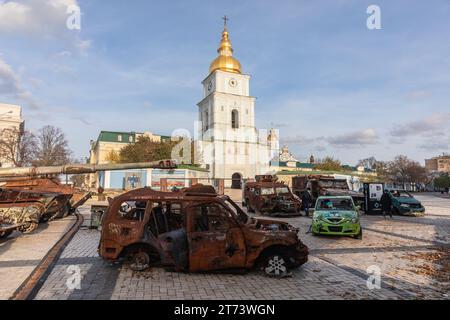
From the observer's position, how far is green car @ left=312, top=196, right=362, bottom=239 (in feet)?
32.7

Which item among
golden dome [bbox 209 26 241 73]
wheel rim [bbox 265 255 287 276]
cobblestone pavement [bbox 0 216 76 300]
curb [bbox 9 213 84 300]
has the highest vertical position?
golden dome [bbox 209 26 241 73]

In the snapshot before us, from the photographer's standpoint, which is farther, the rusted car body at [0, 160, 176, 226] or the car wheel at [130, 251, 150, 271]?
the rusted car body at [0, 160, 176, 226]

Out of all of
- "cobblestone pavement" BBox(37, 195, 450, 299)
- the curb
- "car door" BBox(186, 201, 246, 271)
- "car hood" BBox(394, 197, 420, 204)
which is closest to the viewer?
the curb

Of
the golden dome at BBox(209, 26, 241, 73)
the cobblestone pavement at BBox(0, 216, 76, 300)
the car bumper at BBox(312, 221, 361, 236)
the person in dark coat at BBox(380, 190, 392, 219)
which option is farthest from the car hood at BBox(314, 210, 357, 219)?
the golden dome at BBox(209, 26, 241, 73)

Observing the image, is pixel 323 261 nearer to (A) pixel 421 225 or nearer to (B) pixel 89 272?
(B) pixel 89 272

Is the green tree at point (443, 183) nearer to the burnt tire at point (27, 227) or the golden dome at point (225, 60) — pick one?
the golden dome at point (225, 60)

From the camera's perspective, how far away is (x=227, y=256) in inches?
237

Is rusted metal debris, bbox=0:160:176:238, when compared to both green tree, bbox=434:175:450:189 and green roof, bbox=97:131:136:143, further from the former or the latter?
green tree, bbox=434:175:450:189

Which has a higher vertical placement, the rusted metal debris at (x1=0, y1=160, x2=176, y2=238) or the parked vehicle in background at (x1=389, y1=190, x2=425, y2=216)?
the rusted metal debris at (x1=0, y1=160, x2=176, y2=238)

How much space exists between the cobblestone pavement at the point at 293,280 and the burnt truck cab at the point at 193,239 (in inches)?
10.9

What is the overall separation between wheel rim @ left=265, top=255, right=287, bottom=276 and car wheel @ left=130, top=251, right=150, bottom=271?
2.48 metres

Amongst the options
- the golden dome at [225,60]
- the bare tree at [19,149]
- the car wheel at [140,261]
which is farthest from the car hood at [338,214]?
the golden dome at [225,60]

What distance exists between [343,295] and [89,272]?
16.4 feet
